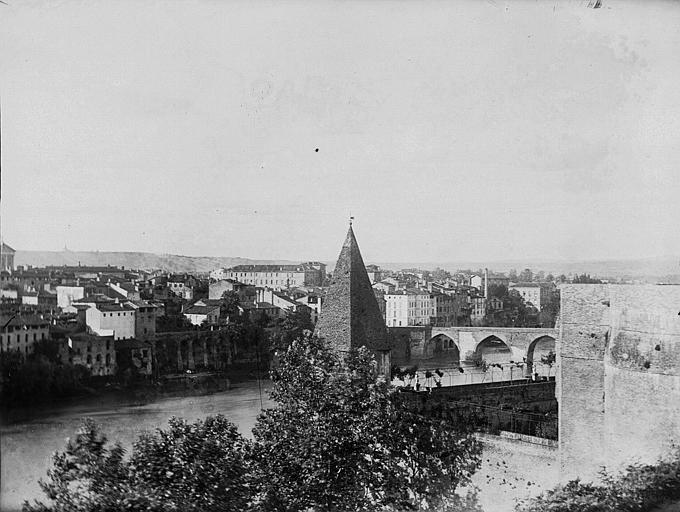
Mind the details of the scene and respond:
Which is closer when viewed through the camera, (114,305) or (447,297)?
(114,305)

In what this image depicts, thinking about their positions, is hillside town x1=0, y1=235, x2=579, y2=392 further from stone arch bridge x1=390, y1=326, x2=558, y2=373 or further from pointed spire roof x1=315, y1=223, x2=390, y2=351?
stone arch bridge x1=390, y1=326, x2=558, y2=373

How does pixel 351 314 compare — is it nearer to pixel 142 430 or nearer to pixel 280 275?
pixel 280 275

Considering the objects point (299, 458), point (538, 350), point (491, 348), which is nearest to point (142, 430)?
point (299, 458)

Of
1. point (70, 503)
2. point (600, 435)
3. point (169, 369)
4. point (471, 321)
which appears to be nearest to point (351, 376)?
point (169, 369)

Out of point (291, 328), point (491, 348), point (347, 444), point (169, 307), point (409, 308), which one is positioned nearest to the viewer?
point (169, 307)

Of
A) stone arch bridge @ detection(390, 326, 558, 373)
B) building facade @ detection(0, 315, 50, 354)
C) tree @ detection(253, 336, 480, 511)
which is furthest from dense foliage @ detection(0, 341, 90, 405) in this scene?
stone arch bridge @ detection(390, 326, 558, 373)

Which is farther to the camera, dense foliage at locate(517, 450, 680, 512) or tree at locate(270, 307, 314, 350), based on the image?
tree at locate(270, 307, 314, 350)

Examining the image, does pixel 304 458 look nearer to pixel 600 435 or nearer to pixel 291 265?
pixel 291 265
